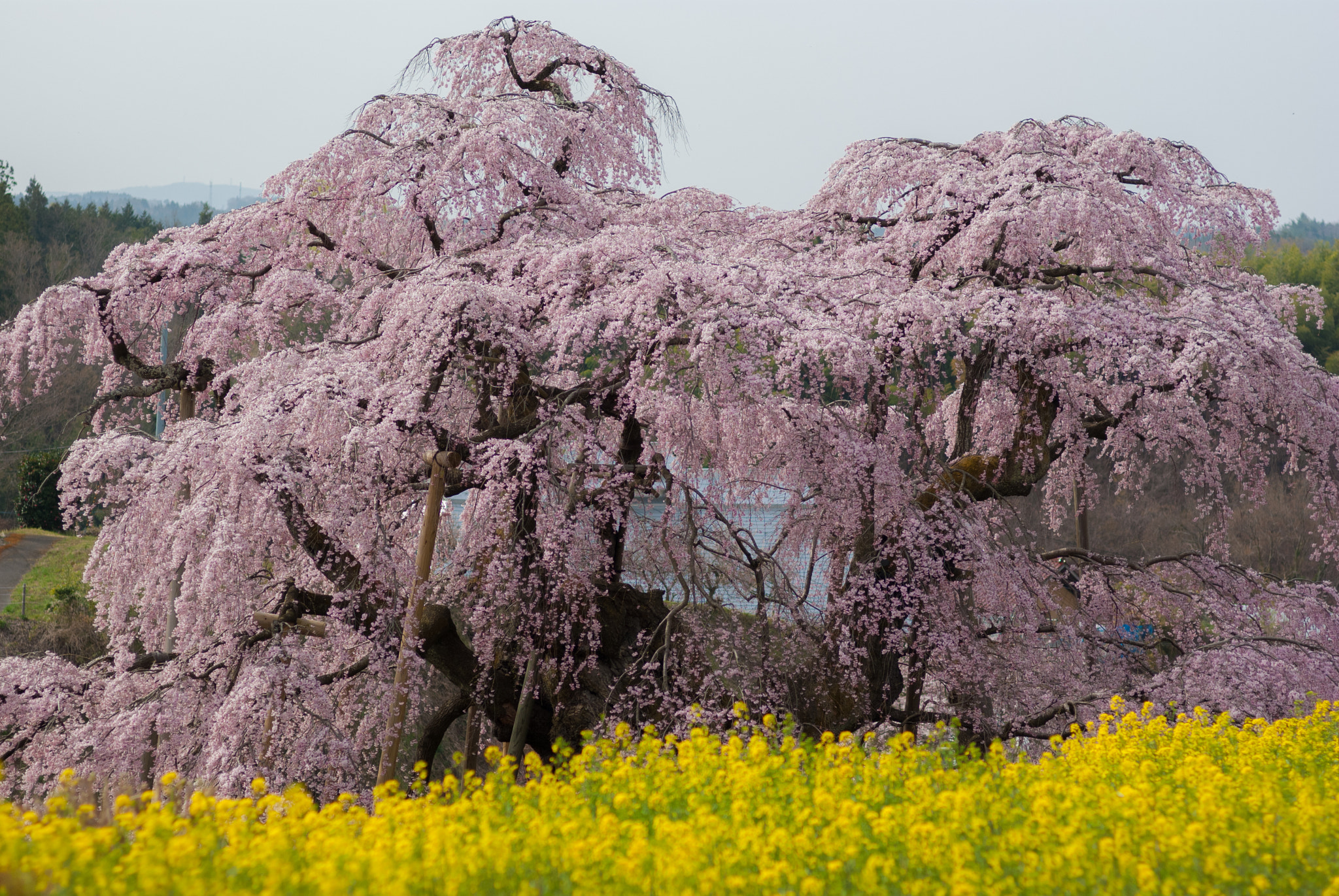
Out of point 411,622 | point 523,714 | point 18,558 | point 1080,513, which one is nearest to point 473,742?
point 523,714

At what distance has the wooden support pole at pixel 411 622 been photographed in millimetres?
6754

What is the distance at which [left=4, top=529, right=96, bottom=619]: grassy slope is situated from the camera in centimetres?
1719

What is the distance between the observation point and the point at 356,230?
8.85 m

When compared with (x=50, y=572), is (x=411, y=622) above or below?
above

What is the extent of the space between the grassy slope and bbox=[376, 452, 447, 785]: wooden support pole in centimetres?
1257

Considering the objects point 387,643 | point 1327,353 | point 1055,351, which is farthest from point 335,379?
point 1327,353

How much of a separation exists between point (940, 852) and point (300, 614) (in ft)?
18.1

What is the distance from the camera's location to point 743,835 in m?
3.40

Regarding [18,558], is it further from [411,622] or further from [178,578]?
[411,622]

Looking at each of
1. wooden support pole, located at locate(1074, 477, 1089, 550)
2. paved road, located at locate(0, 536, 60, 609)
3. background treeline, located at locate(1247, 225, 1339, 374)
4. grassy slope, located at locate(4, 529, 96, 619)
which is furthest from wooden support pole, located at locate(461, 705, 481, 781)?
background treeline, located at locate(1247, 225, 1339, 374)

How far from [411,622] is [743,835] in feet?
13.6

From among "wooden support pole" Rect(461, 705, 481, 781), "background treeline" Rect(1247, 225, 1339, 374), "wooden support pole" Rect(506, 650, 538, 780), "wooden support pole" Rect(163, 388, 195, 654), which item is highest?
"background treeline" Rect(1247, 225, 1339, 374)

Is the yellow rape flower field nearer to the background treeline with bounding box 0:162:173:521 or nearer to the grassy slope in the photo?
the background treeline with bounding box 0:162:173:521

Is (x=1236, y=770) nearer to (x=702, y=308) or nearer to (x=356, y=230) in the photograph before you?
(x=702, y=308)
